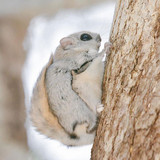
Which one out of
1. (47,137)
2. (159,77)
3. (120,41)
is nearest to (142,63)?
(159,77)

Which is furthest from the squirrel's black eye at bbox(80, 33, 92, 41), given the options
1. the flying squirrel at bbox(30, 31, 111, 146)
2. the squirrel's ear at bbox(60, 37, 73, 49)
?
the flying squirrel at bbox(30, 31, 111, 146)

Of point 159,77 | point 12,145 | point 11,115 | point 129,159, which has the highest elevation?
point 159,77

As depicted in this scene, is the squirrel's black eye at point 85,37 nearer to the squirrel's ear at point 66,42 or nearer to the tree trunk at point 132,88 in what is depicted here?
the squirrel's ear at point 66,42

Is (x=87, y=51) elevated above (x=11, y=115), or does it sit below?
above

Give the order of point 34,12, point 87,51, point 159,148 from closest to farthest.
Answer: point 159,148
point 87,51
point 34,12

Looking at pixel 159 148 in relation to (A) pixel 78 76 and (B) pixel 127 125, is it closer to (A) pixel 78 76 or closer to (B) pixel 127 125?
(B) pixel 127 125

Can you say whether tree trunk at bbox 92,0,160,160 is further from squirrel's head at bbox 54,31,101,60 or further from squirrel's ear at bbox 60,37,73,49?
squirrel's ear at bbox 60,37,73,49
